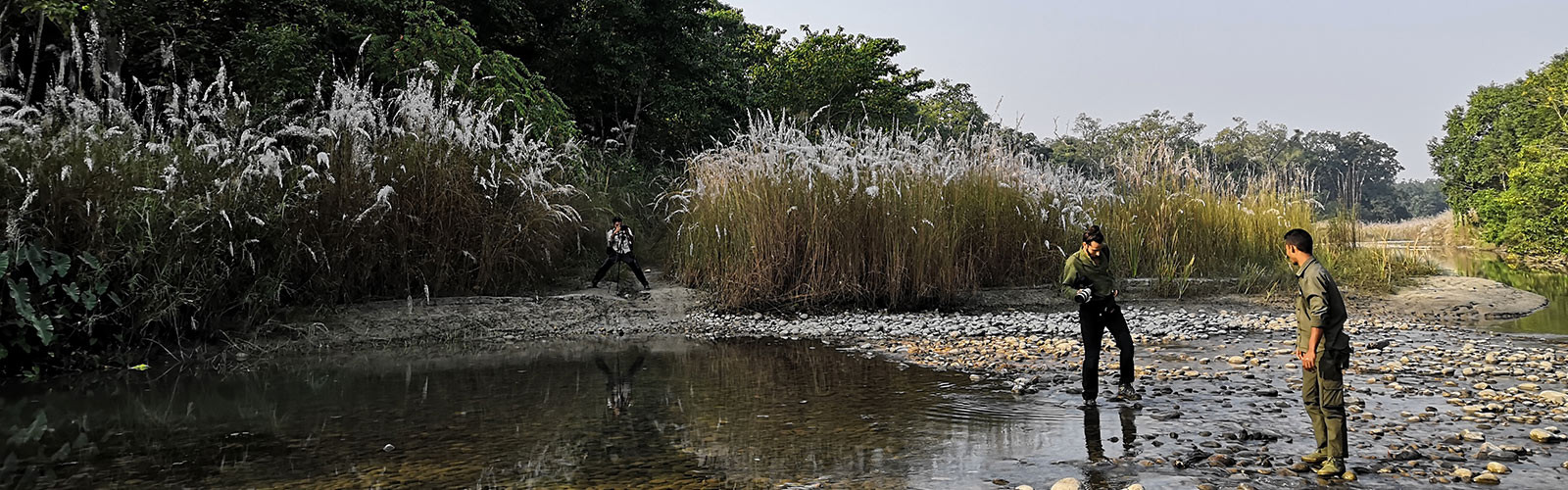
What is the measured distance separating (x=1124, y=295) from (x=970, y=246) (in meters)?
2.27

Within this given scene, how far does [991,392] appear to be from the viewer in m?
6.23

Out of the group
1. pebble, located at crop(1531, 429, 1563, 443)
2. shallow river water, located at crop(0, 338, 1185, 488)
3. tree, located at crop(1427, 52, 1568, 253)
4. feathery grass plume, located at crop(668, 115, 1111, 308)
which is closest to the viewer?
shallow river water, located at crop(0, 338, 1185, 488)

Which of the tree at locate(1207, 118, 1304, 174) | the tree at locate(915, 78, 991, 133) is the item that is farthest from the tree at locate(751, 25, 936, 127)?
the tree at locate(1207, 118, 1304, 174)

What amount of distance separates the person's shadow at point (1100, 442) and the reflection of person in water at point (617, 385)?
2769mm

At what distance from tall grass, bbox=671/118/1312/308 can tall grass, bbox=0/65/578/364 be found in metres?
2.34

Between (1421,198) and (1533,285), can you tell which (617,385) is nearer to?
(1533,285)

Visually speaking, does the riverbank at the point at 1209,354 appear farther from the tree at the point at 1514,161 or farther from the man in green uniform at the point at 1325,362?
the tree at the point at 1514,161

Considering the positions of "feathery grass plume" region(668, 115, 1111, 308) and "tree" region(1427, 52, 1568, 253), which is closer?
"feathery grass plume" region(668, 115, 1111, 308)

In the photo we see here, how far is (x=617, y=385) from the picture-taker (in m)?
6.87

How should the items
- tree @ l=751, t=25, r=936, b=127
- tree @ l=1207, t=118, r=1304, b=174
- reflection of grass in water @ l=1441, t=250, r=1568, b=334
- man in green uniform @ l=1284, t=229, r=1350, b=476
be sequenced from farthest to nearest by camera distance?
tree @ l=1207, t=118, r=1304, b=174 < tree @ l=751, t=25, r=936, b=127 < reflection of grass in water @ l=1441, t=250, r=1568, b=334 < man in green uniform @ l=1284, t=229, r=1350, b=476

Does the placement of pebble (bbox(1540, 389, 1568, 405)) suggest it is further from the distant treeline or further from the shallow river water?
the distant treeline

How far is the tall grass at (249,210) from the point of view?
24.5 feet

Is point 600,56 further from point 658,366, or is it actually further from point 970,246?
point 658,366

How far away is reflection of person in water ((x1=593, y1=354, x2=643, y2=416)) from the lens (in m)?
6.01
